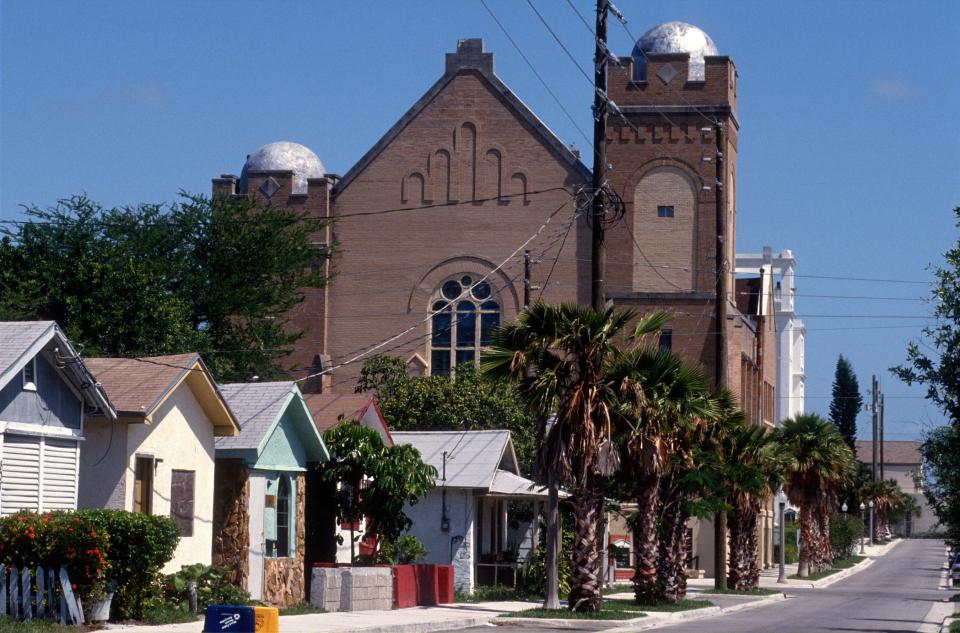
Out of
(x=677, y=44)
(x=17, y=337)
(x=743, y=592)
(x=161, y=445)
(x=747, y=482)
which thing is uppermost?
(x=677, y=44)

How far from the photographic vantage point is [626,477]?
33469 mm

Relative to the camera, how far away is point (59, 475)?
23516 mm

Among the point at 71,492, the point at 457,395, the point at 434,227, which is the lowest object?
the point at 71,492

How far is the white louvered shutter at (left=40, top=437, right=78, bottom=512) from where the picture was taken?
75.9 feet

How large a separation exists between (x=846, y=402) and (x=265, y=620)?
12649 cm

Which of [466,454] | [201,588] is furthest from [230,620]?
[466,454]

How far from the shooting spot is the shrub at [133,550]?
21.5 metres

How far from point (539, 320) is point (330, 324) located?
32.9m

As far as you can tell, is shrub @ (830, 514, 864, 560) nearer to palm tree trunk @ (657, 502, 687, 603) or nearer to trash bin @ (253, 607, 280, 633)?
palm tree trunk @ (657, 502, 687, 603)

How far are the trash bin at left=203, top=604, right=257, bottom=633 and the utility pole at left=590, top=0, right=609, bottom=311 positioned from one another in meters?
12.9

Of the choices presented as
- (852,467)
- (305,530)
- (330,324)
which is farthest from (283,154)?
(305,530)

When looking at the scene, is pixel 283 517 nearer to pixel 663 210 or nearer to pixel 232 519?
pixel 232 519

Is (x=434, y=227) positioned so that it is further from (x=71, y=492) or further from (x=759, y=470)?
(x=71, y=492)

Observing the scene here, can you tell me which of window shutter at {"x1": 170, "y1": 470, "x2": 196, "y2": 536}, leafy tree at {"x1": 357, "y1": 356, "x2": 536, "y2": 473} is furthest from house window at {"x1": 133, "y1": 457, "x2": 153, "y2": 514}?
leafy tree at {"x1": 357, "y1": 356, "x2": 536, "y2": 473}
